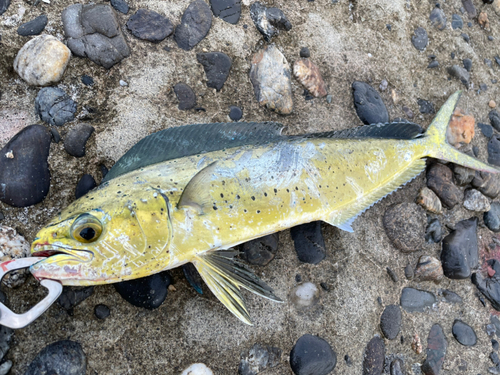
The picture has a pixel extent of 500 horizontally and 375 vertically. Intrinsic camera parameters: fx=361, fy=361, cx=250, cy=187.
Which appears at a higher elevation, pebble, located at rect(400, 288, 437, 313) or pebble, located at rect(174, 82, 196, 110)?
pebble, located at rect(174, 82, 196, 110)

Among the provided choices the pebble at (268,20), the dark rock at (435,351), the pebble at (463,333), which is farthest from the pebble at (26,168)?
the pebble at (463,333)

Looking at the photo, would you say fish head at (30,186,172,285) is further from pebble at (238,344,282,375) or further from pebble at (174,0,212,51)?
pebble at (174,0,212,51)

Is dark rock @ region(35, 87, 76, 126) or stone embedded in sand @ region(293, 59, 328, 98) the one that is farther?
stone embedded in sand @ region(293, 59, 328, 98)

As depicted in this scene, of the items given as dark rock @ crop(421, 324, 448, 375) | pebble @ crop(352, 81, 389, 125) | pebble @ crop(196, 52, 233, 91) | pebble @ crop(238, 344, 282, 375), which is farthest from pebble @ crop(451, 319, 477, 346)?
pebble @ crop(196, 52, 233, 91)

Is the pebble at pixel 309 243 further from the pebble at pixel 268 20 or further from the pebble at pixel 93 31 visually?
the pebble at pixel 93 31

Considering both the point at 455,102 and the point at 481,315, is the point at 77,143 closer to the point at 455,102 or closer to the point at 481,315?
the point at 455,102

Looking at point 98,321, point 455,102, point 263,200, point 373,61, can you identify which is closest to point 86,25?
point 263,200

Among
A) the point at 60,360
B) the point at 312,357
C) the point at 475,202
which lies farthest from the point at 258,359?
the point at 475,202
